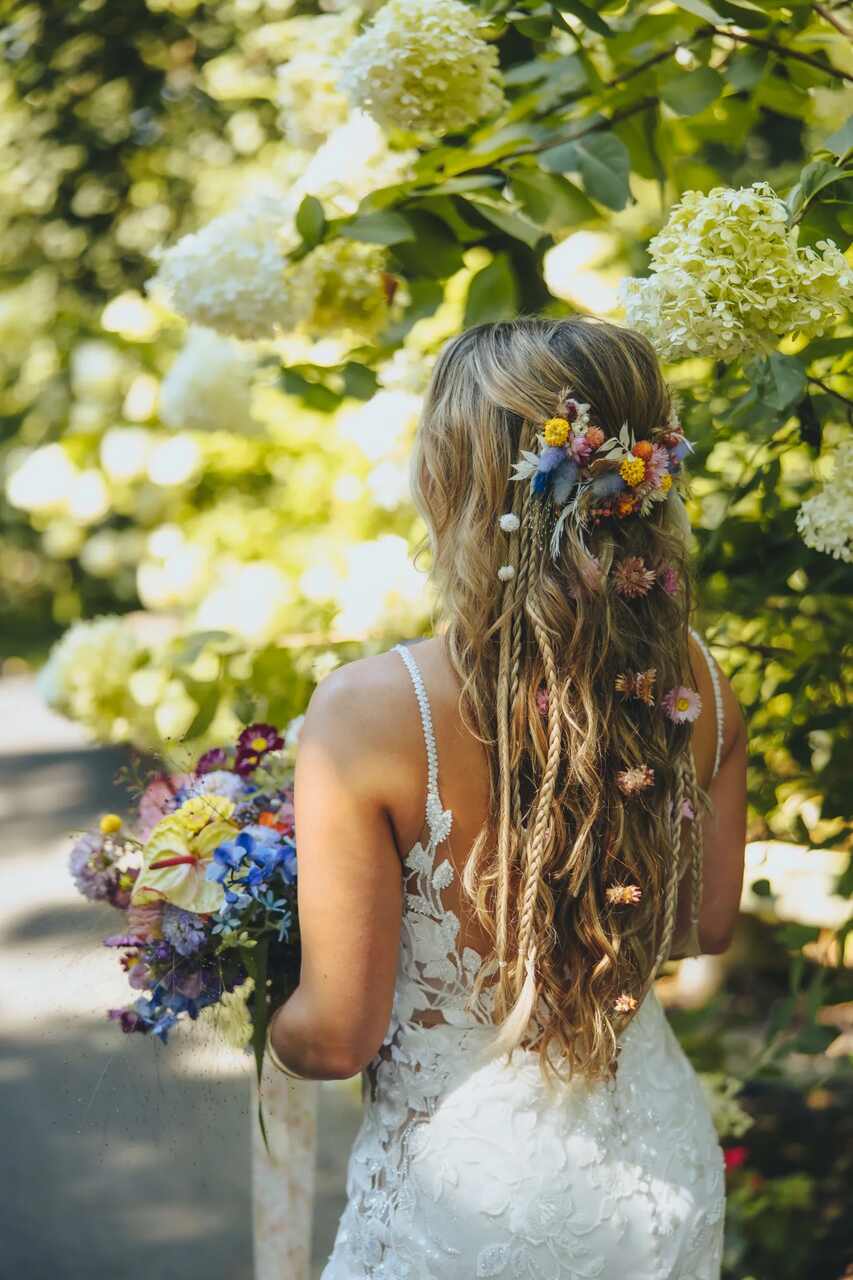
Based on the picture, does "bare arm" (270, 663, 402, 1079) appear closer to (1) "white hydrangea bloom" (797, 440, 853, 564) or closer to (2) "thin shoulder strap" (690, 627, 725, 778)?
(2) "thin shoulder strap" (690, 627, 725, 778)

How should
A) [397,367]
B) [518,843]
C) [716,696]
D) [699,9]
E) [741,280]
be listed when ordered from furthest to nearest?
[397,367] < [716,696] < [699,9] < [518,843] < [741,280]

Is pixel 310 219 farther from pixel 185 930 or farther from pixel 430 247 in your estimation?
pixel 185 930

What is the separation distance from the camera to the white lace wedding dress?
51.1 inches

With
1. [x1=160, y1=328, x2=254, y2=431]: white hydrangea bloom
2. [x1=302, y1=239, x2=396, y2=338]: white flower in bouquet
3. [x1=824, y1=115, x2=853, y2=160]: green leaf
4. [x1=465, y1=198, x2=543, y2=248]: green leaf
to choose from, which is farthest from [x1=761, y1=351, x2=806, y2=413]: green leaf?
[x1=160, y1=328, x2=254, y2=431]: white hydrangea bloom

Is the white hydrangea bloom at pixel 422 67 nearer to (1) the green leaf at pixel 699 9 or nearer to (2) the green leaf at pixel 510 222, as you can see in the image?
(2) the green leaf at pixel 510 222

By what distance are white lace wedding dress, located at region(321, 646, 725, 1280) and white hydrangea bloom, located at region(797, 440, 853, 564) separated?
0.52m

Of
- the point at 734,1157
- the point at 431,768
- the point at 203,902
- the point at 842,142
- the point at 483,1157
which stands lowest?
the point at 734,1157

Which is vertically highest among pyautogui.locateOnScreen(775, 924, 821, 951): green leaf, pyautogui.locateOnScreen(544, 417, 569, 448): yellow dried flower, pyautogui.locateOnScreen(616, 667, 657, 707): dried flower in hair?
pyautogui.locateOnScreen(544, 417, 569, 448): yellow dried flower

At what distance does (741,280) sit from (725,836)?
709mm

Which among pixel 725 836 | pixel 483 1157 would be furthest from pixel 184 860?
pixel 725 836

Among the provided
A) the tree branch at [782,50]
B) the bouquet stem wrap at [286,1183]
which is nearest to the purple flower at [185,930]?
the bouquet stem wrap at [286,1183]

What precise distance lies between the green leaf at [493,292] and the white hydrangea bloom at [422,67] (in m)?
0.21

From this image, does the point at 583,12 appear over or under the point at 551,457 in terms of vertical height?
over

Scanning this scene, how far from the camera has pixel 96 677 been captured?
6.72 feet
